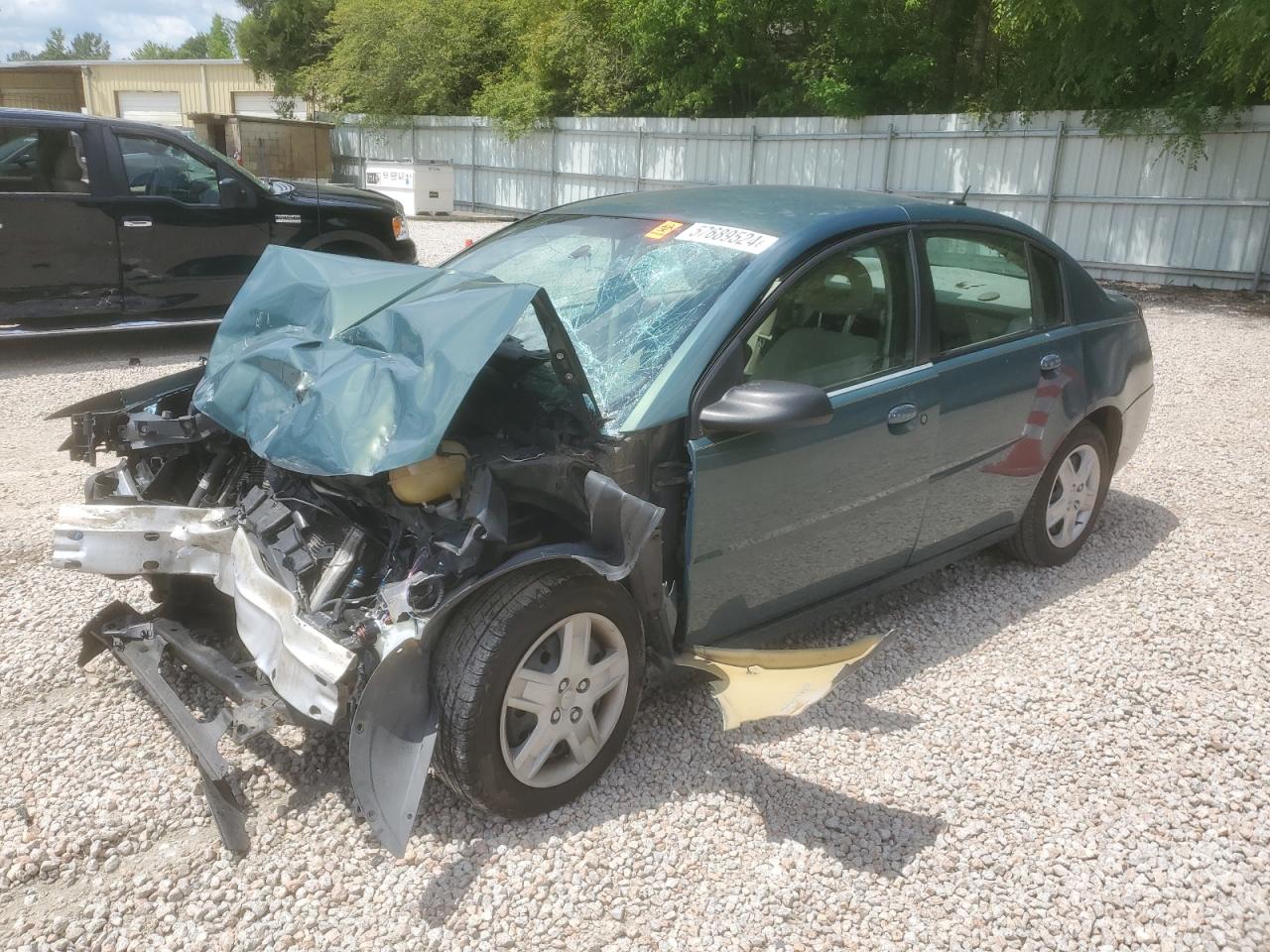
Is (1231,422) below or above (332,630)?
below

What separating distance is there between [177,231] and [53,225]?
2.84ft

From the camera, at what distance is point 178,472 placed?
3.34 meters

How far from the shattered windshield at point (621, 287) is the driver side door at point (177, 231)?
5.15 metres

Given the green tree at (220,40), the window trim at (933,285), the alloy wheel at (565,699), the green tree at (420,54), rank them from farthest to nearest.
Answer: the green tree at (220,40)
the green tree at (420,54)
the window trim at (933,285)
the alloy wheel at (565,699)

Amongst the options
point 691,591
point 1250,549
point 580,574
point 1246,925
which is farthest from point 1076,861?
point 1250,549

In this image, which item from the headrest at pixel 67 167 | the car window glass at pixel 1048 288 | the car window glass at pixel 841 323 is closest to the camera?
the car window glass at pixel 841 323

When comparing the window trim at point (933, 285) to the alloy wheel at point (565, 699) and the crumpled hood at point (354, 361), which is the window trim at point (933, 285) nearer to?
the crumpled hood at point (354, 361)

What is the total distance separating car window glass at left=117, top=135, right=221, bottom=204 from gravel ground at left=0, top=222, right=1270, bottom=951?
4.66 m

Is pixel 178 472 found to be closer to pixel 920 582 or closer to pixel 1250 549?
pixel 920 582

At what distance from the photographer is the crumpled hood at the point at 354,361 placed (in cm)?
253

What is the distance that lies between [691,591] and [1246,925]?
1629 mm

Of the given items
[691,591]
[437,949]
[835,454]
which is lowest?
[437,949]

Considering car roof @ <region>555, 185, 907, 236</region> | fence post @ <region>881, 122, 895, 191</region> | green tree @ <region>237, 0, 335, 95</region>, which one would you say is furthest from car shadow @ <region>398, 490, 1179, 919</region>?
green tree @ <region>237, 0, 335, 95</region>

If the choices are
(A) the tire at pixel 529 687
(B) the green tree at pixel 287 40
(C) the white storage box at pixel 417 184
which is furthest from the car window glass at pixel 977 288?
(B) the green tree at pixel 287 40
